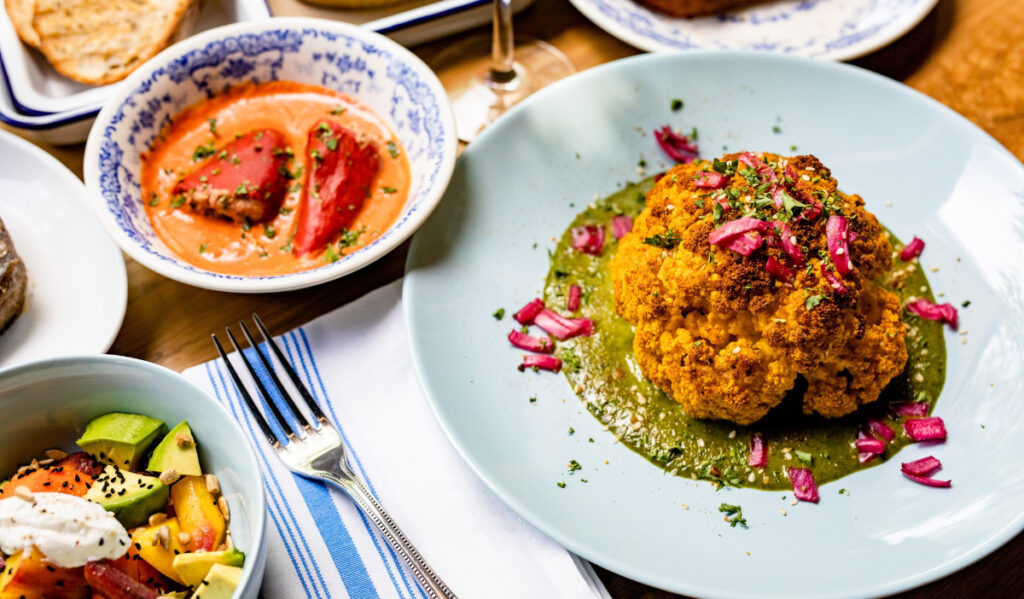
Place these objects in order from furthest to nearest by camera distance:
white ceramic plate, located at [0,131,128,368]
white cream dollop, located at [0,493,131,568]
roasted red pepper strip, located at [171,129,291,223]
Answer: roasted red pepper strip, located at [171,129,291,223] → white ceramic plate, located at [0,131,128,368] → white cream dollop, located at [0,493,131,568]

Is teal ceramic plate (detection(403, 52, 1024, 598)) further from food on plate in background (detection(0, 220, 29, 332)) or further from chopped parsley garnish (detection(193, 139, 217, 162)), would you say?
food on plate in background (detection(0, 220, 29, 332))

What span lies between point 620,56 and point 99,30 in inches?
68.1

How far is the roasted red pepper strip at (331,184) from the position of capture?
2.30 m

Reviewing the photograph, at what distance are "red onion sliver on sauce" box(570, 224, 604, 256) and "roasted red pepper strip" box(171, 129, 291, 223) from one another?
2.82ft

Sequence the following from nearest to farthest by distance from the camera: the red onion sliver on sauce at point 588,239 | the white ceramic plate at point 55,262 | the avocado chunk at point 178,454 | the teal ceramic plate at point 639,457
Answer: the avocado chunk at point 178,454 < the teal ceramic plate at point 639,457 < the white ceramic plate at point 55,262 < the red onion sliver on sauce at point 588,239

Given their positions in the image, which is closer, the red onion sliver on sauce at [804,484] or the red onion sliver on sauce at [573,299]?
the red onion sliver on sauce at [804,484]

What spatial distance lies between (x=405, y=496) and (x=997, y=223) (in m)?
1.80

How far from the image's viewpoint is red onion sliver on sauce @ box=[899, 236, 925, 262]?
2346 millimetres

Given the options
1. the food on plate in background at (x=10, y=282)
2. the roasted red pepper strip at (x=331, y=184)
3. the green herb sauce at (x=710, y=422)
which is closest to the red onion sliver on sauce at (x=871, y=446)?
the green herb sauce at (x=710, y=422)

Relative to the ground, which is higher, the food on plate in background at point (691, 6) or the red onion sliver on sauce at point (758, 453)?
the food on plate in background at point (691, 6)

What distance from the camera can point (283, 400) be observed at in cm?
211

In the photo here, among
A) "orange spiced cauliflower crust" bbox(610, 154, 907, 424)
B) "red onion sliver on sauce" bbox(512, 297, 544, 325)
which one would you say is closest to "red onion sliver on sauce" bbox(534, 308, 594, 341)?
"red onion sliver on sauce" bbox(512, 297, 544, 325)

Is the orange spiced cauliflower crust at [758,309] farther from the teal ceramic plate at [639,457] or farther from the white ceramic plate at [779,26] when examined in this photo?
the white ceramic plate at [779,26]

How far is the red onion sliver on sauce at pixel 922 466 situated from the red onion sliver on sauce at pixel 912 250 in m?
0.61
